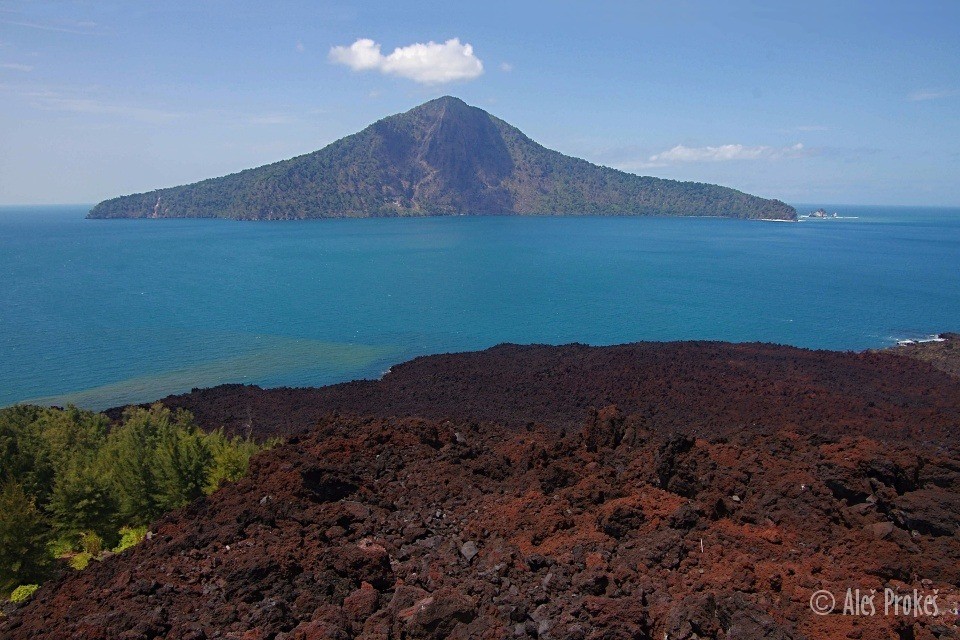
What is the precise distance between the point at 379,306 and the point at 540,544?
71.4 m

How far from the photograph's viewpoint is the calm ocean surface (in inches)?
2250

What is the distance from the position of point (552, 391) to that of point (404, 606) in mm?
33941

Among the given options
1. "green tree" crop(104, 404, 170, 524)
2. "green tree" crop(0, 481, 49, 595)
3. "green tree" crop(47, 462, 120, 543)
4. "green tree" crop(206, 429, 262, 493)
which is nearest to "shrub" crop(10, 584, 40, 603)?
"green tree" crop(0, 481, 49, 595)

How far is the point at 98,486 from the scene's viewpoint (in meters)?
21.7

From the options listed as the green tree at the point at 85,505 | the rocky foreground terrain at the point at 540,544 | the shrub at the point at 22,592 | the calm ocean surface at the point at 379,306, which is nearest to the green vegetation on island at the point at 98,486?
the green tree at the point at 85,505

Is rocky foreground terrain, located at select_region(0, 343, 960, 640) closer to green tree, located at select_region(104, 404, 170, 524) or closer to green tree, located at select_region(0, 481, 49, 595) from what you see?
green tree, located at select_region(0, 481, 49, 595)

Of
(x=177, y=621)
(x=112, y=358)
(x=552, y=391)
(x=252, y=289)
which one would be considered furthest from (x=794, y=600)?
(x=252, y=289)

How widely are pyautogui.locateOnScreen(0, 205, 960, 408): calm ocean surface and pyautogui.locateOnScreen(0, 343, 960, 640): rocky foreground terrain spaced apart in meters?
36.7

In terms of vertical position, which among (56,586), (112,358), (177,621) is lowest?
(112,358)

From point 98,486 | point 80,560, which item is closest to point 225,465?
point 98,486

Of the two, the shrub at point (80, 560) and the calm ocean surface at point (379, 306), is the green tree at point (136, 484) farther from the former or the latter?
the calm ocean surface at point (379, 306)

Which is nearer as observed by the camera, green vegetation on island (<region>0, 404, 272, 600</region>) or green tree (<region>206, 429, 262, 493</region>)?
green vegetation on island (<region>0, 404, 272, 600</region>)

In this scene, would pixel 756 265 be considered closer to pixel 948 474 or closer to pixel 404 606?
pixel 948 474

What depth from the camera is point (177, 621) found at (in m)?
10.7
